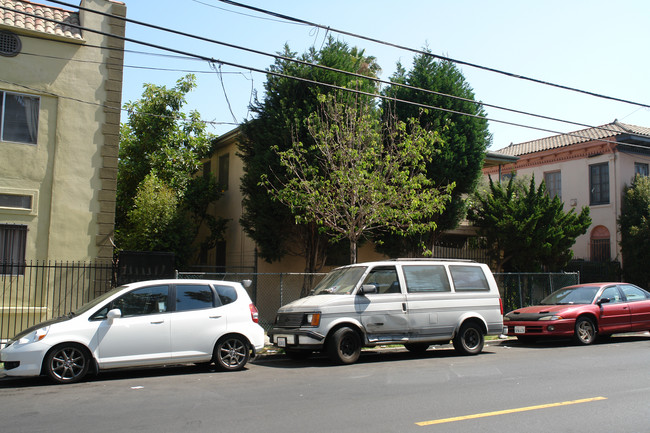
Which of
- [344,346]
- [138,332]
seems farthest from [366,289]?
[138,332]

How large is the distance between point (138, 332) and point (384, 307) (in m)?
4.54

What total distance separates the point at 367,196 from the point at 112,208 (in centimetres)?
647

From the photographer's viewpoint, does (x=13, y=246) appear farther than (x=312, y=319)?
Yes

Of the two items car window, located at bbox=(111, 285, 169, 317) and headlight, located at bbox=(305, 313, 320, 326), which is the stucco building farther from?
headlight, located at bbox=(305, 313, 320, 326)

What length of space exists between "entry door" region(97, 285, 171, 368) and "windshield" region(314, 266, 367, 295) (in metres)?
3.17

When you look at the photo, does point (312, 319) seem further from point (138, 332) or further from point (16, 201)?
point (16, 201)

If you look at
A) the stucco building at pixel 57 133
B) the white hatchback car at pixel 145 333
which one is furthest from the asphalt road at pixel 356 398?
the stucco building at pixel 57 133

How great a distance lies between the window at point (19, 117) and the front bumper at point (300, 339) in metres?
8.18

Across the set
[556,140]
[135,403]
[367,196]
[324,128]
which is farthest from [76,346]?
[556,140]

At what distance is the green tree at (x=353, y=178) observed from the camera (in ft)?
47.4

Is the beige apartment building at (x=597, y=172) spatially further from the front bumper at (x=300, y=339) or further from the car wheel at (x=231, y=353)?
the car wheel at (x=231, y=353)

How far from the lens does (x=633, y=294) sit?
14.8 meters

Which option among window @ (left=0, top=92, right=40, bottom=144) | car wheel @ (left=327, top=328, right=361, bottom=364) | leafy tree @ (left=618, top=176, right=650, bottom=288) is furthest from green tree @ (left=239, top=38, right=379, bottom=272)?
leafy tree @ (left=618, top=176, right=650, bottom=288)

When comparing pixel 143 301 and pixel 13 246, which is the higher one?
pixel 13 246
